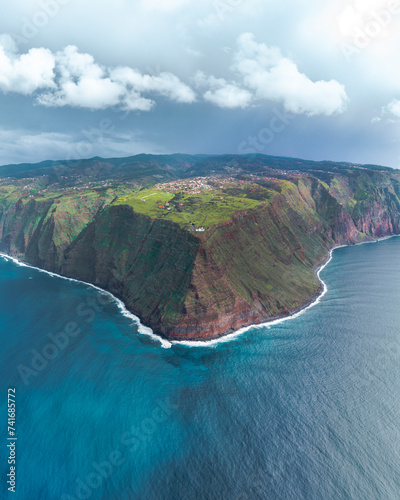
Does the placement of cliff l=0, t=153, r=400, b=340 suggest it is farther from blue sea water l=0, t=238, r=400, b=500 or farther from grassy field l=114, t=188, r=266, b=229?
blue sea water l=0, t=238, r=400, b=500

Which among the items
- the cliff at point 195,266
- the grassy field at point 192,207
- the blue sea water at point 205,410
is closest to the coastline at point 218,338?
the cliff at point 195,266

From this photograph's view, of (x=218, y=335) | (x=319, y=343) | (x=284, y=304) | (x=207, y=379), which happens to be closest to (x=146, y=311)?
(x=218, y=335)

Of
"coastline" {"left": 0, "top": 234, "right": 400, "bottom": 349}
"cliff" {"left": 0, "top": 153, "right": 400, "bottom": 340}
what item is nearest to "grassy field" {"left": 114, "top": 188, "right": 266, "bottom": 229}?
"cliff" {"left": 0, "top": 153, "right": 400, "bottom": 340}

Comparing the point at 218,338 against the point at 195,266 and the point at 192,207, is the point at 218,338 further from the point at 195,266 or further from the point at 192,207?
the point at 192,207

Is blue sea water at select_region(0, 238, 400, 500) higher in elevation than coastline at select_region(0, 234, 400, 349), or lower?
lower

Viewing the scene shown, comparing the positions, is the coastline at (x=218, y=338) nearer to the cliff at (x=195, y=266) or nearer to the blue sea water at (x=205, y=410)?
the cliff at (x=195, y=266)
